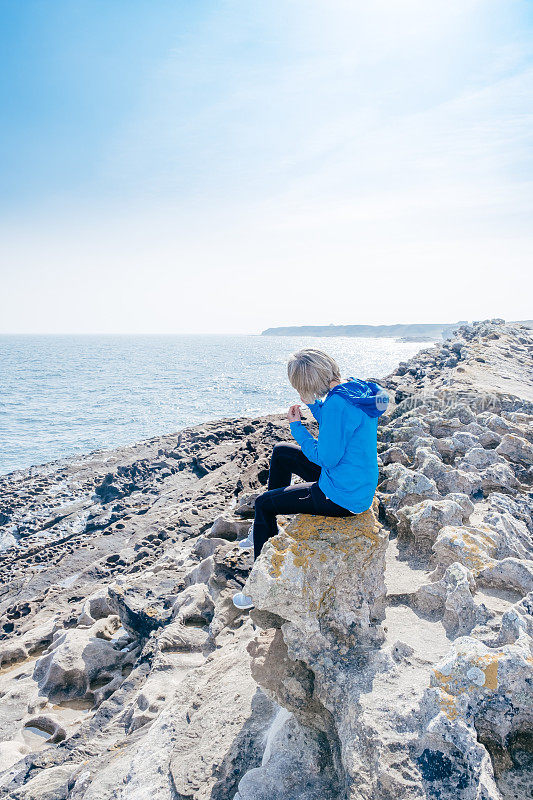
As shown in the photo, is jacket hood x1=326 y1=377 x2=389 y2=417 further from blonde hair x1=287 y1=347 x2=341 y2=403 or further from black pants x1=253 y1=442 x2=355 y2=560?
black pants x1=253 y1=442 x2=355 y2=560

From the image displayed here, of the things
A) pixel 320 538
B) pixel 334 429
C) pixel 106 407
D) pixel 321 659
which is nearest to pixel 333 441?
pixel 334 429

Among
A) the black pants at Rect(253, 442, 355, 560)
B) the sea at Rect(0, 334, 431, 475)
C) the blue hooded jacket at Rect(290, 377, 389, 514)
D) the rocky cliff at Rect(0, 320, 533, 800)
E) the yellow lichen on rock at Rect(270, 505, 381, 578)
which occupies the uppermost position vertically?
the blue hooded jacket at Rect(290, 377, 389, 514)

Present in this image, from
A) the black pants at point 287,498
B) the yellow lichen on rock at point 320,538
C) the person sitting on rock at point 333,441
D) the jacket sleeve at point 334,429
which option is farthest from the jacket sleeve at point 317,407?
the yellow lichen on rock at point 320,538

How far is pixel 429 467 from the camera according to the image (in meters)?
6.36

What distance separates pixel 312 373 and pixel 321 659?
1906 mm

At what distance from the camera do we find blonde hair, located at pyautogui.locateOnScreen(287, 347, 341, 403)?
334 cm

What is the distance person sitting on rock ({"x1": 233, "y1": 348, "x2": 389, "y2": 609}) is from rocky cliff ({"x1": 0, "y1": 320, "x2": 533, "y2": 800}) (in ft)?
0.56

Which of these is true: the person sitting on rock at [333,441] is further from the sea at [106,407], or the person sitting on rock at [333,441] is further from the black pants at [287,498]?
the sea at [106,407]

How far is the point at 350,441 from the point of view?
3207mm

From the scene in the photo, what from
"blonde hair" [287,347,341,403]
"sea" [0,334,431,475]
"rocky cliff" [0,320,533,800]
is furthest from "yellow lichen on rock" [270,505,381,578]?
"sea" [0,334,431,475]

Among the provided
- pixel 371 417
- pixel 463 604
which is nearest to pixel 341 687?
pixel 463 604

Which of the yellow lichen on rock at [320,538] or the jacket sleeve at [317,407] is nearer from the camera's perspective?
the yellow lichen on rock at [320,538]

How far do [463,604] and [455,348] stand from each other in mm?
21956

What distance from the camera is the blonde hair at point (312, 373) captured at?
334cm
